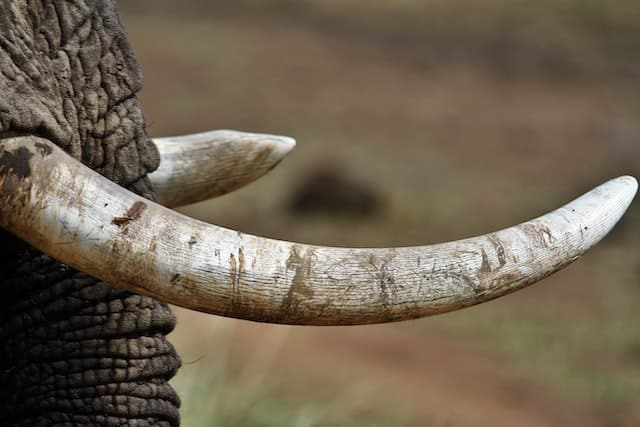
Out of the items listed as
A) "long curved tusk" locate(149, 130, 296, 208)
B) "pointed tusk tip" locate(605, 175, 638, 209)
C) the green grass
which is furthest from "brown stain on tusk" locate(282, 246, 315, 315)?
the green grass

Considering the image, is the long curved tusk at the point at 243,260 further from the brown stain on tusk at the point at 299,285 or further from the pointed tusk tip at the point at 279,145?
the pointed tusk tip at the point at 279,145

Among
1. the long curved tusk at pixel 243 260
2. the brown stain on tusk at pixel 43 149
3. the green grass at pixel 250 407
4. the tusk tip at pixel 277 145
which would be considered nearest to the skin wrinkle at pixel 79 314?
the brown stain on tusk at pixel 43 149

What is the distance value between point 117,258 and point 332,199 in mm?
8088

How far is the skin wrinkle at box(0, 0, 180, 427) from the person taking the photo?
2.51 metres

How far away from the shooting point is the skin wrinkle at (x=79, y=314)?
2514 millimetres

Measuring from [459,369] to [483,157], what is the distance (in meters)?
4.67

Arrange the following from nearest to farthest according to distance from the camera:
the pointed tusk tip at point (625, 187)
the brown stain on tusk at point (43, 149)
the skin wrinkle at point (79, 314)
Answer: the brown stain on tusk at point (43, 149), the pointed tusk tip at point (625, 187), the skin wrinkle at point (79, 314)

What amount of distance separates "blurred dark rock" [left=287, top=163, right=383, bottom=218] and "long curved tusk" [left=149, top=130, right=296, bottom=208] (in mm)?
7151

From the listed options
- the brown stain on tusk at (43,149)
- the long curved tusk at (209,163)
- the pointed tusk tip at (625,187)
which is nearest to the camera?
the brown stain on tusk at (43,149)

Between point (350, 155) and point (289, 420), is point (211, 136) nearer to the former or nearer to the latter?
point (289, 420)

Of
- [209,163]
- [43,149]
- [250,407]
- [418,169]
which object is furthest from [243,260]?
[418,169]

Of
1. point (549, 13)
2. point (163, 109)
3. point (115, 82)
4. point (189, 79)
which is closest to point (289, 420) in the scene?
point (115, 82)

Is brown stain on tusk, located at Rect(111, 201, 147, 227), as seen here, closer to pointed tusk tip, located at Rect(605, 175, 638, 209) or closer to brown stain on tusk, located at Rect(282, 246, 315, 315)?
brown stain on tusk, located at Rect(282, 246, 315, 315)

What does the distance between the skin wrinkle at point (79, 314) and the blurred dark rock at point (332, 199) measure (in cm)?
757
